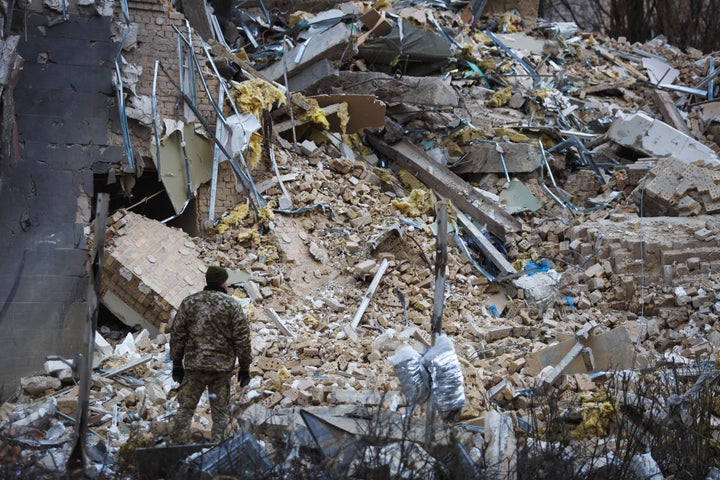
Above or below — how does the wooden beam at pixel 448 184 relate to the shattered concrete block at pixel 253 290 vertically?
below

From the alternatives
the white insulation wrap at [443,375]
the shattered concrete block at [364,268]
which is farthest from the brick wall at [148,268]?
the white insulation wrap at [443,375]

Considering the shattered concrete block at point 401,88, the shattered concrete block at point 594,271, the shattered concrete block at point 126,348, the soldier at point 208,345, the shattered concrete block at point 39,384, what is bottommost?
the shattered concrete block at point 594,271

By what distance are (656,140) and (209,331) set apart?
407 inches

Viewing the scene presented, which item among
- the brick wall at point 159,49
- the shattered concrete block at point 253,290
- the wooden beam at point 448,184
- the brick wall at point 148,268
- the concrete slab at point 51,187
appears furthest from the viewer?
the wooden beam at point 448,184

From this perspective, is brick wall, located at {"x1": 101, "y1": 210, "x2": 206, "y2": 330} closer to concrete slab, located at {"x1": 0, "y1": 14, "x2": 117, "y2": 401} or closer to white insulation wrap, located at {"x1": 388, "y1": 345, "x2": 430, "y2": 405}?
concrete slab, located at {"x1": 0, "y1": 14, "x2": 117, "y2": 401}

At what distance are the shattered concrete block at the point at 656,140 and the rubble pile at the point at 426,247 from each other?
0.04 metres

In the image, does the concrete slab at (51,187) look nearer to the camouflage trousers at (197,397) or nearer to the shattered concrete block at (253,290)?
the shattered concrete block at (253,290)

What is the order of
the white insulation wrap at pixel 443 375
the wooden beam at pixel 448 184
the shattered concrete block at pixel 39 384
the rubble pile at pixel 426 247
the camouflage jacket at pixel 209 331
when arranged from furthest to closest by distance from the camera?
the wooden beam at pixel 448 184 → the shattered concrete block at pixel 39 384 → the rubble pile at pixel 426 247 → the camouflage jacket at pixel 209 331 → the white insulation wrap at pixel 443 375

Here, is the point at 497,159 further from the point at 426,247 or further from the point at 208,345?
the point at 208,345

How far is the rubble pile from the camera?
814 centimetres

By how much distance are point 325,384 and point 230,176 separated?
4.16 metres

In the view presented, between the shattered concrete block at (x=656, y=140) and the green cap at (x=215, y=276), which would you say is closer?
the green cap at (x=215, y=276)

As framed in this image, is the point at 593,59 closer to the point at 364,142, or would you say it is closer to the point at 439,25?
the point at 439,25

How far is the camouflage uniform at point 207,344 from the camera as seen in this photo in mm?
6867
